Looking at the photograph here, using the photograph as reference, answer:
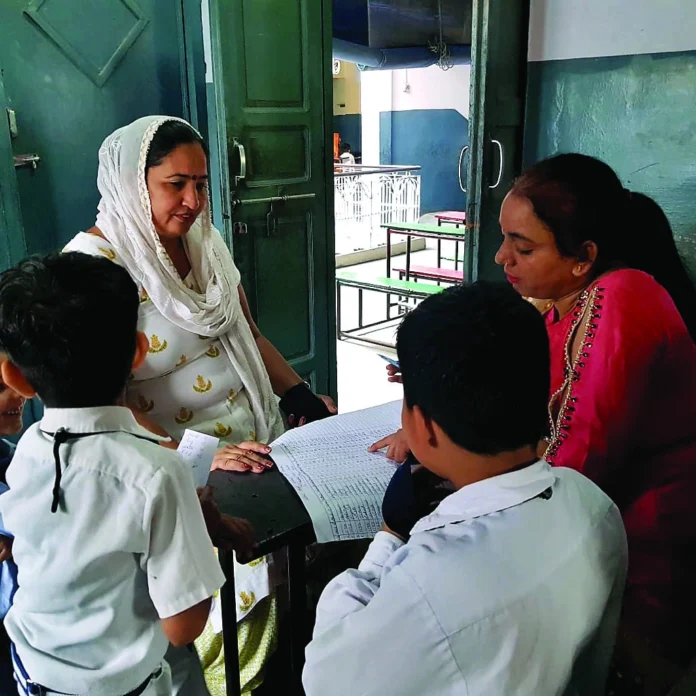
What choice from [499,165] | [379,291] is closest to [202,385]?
[499,165]

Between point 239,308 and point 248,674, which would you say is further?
point 239,308

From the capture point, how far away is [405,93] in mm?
9953

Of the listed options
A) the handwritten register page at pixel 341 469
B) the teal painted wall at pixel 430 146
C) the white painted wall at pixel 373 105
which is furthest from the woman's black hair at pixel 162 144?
the white painted wall at pixel 373 105

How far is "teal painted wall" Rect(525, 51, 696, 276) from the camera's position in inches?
97.1

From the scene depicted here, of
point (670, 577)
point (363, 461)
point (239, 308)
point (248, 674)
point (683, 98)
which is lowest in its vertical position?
point (248, 674)

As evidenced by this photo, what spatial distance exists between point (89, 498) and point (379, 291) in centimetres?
384

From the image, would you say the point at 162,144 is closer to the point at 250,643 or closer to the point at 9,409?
the point at 9,409

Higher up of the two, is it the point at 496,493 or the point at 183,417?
the point at 496,493

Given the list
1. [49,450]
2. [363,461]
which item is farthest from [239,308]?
[49,450]

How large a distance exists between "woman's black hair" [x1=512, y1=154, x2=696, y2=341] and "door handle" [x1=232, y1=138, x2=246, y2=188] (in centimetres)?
143

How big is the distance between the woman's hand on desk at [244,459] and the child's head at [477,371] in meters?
0.54

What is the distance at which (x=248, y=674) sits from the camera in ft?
4.58

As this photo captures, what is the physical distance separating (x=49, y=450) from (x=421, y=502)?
1.57 ft

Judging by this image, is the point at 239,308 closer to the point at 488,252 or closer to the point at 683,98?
the point at 488,252
